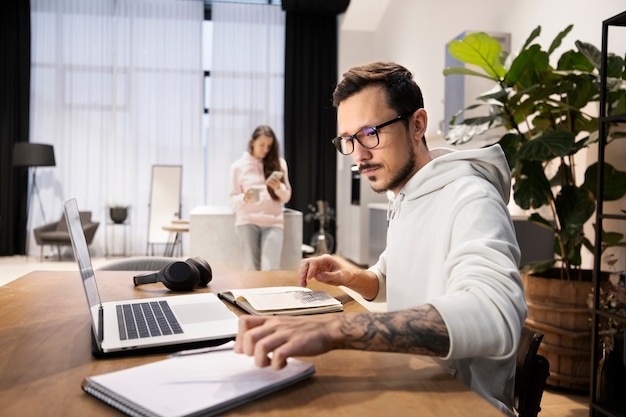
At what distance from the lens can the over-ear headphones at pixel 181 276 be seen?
168cm

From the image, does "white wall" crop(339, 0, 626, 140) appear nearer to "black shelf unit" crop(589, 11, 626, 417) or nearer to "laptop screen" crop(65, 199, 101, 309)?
"black shelf unit" crop(589, 11, 626, 417)

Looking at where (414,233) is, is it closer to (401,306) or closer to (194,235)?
(401,306)

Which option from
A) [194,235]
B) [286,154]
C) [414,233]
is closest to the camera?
[414,233]

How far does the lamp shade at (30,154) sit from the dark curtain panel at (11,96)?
656 millimetres

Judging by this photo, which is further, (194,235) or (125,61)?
(125,61)

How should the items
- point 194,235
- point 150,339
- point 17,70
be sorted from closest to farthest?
point 150,339, point 194,235, point 17,70

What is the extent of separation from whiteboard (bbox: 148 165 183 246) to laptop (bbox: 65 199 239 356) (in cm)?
708

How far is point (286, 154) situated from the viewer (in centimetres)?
874

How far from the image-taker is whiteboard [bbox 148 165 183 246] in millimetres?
8336

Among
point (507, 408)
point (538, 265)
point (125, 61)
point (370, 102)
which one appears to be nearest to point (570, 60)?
point (538, 265)

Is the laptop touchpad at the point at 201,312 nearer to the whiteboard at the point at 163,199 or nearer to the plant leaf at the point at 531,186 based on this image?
the plant leaf at the point at 531,186

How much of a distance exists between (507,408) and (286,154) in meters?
7.77

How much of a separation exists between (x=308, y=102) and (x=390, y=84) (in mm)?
7605

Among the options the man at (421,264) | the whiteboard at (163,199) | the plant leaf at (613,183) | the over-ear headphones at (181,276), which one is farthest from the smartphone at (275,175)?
the whiteboard at (163,199)
